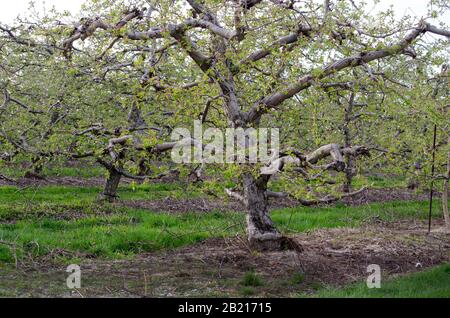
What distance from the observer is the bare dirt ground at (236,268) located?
8.23m

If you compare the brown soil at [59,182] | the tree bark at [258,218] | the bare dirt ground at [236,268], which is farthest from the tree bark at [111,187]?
the tree bark at [258,218]

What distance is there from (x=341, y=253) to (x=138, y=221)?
4792mm

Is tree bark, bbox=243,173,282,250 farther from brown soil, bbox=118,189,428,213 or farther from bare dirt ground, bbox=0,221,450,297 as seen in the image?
brown soil, bbox=118,189,428,213

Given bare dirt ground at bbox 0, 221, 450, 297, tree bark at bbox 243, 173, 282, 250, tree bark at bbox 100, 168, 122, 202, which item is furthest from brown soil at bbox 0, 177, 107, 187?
tree bark at bbox 243, 173, 282, 250

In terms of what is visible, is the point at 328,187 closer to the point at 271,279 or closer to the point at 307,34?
the point at 271,279

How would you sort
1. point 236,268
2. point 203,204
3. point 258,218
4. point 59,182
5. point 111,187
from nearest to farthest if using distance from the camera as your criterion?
point 236,268, point 258,218, point 203,204, point 111,187, point 59,182

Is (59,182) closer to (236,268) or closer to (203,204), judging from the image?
(203,204)

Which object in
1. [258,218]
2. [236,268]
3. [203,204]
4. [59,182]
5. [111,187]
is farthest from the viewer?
[59,182]

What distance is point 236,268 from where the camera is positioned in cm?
973

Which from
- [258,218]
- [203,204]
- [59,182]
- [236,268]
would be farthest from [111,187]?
[236,268]

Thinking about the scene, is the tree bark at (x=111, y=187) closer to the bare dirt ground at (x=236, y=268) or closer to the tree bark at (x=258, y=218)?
the bare dirt ground at (x=236, y=268)

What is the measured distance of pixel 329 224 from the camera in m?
14.2

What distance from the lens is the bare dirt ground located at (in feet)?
27.0

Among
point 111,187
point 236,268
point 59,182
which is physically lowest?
point 236,268
